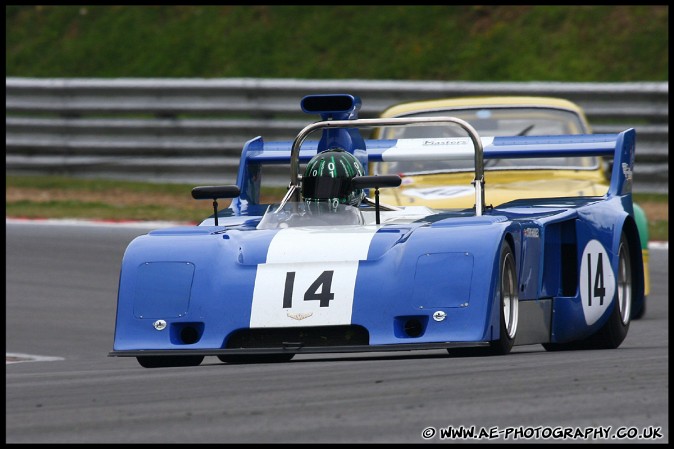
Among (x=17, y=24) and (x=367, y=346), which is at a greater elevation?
(x=17, y=24)

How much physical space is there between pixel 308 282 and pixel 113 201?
8569 mm

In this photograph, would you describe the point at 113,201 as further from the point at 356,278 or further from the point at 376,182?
the point at 356,278

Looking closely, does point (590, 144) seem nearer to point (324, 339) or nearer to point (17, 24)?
point (324, 339)

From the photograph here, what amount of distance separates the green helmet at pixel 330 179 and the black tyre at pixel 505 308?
3.04 ft

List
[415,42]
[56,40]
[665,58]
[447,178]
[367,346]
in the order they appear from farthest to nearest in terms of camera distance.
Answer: [56,40]
[415,42]
[665,58]
[447,178]
[367,346]

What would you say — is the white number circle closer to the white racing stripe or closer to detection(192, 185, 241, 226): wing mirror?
the white racing stripe

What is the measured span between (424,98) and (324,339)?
28.8ft

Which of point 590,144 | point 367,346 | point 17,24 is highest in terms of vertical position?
point 17,24

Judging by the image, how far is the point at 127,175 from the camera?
49.7 ft

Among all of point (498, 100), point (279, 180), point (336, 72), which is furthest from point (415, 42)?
point (498, 100)

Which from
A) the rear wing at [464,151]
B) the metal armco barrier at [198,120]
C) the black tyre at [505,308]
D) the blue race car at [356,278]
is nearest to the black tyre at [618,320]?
the blue race car at [356,278]

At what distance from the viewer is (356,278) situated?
5.77 m

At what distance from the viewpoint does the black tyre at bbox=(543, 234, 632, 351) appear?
705cm

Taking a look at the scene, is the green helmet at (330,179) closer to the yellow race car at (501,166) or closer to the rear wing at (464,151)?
the rear wing at (464,151)
